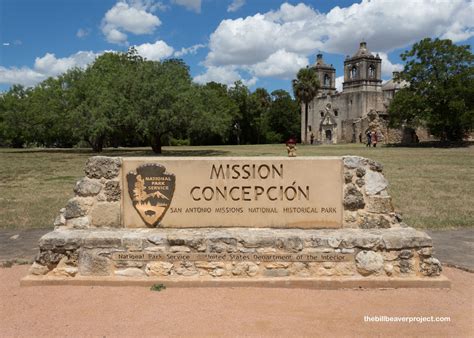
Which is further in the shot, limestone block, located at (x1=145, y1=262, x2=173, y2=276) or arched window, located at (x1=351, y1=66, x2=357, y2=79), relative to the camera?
arched window, located at (x1=351, y1=66, x2=357, y2=79)

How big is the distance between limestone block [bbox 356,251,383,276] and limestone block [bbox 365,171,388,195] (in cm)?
92

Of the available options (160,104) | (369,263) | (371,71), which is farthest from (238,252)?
(371,71)

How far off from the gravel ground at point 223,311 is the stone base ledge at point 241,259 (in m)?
0.17

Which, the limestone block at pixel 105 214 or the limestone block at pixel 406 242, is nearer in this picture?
the limestone block at pixel 406 242

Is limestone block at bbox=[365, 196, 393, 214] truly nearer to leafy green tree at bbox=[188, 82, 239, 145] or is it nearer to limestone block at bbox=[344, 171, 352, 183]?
limestone block at bbox=[344, 171, 352, 183]

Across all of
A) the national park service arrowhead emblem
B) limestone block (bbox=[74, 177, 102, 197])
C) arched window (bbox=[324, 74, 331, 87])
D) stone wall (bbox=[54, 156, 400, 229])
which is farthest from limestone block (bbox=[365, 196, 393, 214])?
arched window (bbox=[324, 74, 331, 87])

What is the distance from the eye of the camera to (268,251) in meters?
5.55

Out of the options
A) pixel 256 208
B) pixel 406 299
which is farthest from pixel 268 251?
pixel 406 299

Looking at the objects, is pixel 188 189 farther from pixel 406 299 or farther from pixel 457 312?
pixel 457 312

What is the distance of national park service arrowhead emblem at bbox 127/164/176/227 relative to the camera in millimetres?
6090

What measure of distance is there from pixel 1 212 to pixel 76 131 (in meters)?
23.5

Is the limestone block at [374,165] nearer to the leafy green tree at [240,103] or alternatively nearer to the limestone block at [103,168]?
the limestone block at [103,168]

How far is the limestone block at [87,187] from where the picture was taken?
6.02m

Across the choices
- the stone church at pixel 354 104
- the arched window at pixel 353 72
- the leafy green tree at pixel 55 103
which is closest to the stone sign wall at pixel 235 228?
the leafy green tree at pixel 55 103
